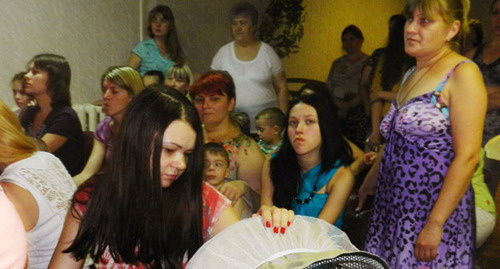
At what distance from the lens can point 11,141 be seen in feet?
5.05

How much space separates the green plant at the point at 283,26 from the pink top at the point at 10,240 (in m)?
2.36

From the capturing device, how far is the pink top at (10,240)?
821mm

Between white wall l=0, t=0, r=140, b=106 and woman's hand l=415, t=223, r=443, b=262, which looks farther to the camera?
white wall l=0, t=0, r=140, b=106

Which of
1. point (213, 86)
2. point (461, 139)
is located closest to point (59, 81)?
point (213, 86)

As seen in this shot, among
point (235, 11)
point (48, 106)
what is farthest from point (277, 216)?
point (235, 11)

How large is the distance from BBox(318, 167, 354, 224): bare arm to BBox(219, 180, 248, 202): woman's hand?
0.36 meters

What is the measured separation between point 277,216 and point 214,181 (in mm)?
1179

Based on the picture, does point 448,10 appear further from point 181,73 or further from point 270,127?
point 181,73

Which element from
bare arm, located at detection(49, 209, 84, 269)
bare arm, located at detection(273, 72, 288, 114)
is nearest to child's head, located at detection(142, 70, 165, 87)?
bare arm, located at detection(273, 72, 288, 114)

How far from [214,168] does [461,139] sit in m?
1.00

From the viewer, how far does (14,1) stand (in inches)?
91.7

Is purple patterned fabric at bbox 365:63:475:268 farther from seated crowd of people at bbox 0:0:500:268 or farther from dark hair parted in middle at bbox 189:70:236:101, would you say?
A: dark hair parted in middle at bbox 189:70:236:101

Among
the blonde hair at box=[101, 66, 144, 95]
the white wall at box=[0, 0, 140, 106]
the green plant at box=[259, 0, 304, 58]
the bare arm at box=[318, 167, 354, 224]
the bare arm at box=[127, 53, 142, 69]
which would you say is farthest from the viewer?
the green plant at box=[259, 0, 304, 58]

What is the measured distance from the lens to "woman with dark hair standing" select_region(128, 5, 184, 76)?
9.16ft
